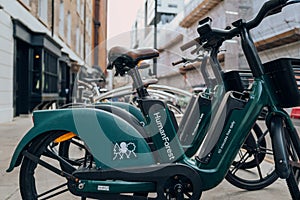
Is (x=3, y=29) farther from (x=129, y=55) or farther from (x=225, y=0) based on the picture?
(x=129, y=55)

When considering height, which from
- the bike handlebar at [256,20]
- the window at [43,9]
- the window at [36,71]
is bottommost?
the bike handlebar at [256,20]

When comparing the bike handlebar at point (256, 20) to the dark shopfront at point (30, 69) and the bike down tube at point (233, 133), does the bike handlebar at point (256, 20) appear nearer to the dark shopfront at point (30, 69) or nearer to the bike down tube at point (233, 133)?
the bike down tube at point (233, 133)

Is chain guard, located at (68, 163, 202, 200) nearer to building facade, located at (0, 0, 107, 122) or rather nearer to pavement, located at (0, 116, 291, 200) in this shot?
pavement, located at (0, 116, 291, 200)

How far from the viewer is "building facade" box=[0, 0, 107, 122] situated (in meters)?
6.32

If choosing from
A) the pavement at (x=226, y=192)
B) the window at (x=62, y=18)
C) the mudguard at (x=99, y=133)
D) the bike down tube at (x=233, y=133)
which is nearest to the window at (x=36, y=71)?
the window at (x=62, y=18)

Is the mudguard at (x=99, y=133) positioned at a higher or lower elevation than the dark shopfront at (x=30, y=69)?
lower

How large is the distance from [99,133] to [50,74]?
329 inches

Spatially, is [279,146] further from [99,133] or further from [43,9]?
[43,9]

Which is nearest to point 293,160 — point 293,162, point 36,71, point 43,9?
point 293,162

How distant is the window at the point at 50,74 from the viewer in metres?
8.55

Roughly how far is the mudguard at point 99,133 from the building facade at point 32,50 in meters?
3.44

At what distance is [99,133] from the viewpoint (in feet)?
4.51

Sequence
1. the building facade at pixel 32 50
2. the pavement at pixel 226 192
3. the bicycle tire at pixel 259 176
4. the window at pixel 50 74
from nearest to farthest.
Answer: the pavement at pixel 226 192 < the bicycle tire at pixel 259 176 < the building facade at pixel 32 50 < the window at pixel 50 74

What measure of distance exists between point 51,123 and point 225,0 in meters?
6.82
